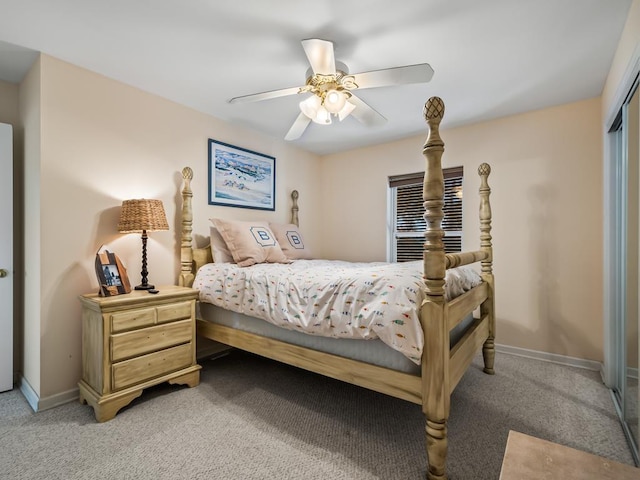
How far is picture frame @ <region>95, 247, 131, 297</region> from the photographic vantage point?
207 cm

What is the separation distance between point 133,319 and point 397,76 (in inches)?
88.0

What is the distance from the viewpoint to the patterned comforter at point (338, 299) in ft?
4.79

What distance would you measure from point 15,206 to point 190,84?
1.65m

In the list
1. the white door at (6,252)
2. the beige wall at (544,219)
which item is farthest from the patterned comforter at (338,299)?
the white door at (6,252)

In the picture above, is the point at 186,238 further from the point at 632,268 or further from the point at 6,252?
the point at 632,268

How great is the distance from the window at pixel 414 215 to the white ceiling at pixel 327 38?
0.96 meters

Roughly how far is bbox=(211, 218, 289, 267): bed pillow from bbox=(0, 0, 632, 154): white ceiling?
1.14m

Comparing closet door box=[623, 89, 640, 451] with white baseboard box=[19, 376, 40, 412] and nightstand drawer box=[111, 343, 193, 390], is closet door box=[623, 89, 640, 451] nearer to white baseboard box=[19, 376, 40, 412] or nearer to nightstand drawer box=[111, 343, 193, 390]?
nightstand drawer box=[111, 343, 193, 390]

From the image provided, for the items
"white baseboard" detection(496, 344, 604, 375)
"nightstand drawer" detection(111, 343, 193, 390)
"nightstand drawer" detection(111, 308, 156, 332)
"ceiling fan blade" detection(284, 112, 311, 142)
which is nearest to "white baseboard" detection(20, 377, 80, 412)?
"nightstand drawer" detection(111, 343, 193, 390)

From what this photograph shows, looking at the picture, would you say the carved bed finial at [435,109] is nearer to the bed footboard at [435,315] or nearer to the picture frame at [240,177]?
the bed footboard at [435,315]

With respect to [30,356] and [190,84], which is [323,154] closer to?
[190,84]

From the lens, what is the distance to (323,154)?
4.41m

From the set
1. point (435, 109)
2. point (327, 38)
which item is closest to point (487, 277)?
point (435, 109)

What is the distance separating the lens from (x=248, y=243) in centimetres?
278
